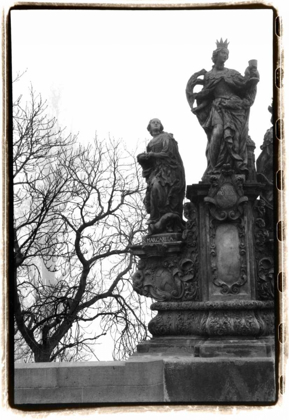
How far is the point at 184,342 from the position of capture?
36.0 feet

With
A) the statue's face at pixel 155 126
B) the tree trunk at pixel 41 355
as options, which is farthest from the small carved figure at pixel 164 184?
the tree trunk at pixel 41 355

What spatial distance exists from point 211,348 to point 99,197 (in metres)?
9.23

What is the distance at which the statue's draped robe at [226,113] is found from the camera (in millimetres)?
11227

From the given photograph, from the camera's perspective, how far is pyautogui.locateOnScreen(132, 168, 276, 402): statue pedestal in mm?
10547

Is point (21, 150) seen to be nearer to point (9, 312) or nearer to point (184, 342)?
point (184, 342)

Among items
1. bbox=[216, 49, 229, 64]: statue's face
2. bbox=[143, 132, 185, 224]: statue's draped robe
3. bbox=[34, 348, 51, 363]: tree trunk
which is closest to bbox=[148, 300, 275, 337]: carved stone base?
bbox=[143, 132, 185, 224]: statue's draped robe

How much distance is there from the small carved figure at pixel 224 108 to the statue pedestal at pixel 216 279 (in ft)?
0.90

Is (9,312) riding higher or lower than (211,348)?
higher

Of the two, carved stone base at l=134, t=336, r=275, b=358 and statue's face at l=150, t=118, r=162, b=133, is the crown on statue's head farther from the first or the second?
carved stone base at l=134, t=336, r=275, b=358

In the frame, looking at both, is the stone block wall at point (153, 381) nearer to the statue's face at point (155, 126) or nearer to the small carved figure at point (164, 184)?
the small carved figure at point (164, 184)

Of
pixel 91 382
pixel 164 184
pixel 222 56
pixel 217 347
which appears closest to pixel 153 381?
pixel 91 382

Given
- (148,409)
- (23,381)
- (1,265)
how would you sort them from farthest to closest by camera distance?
(23,381) < (148,409) < (1,265)

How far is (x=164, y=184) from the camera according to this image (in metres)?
11.8

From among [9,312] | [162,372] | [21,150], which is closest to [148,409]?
[9,312]
